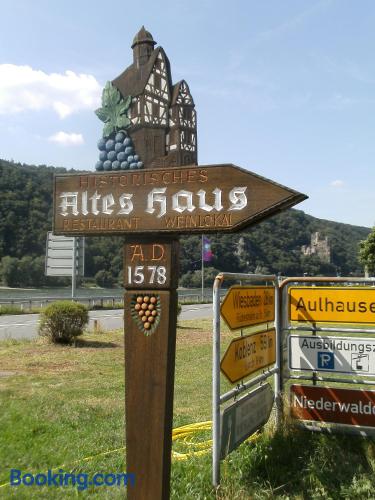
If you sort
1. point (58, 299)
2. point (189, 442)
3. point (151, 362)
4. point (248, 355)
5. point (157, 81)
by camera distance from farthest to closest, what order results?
1. point (58, 299)
2. point (189, 442)
3. point (248, 355)
4. point (157, 81)
5. point (151, 362)

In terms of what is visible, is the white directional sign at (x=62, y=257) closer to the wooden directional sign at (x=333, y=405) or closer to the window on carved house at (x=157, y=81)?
the wooden directional sign at (x=333, y=405)

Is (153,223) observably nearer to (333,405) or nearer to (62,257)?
(333,405)

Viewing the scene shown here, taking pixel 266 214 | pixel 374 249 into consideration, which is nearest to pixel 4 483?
pixel 266 214

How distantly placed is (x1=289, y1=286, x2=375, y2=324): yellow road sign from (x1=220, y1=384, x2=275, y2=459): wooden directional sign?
37.5 inches

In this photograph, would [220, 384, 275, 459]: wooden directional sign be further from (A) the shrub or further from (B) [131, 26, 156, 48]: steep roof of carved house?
(A) the shrub

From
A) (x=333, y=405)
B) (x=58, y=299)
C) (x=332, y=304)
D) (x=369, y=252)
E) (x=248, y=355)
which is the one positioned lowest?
(x=58, y=299)

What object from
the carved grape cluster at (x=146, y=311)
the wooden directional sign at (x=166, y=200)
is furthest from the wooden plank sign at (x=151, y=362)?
the wooden directional sign at (x=166, y=200)

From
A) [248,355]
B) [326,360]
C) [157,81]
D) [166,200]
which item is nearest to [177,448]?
[248,355]

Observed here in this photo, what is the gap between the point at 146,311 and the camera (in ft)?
12.2

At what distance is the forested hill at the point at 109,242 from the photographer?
5112cm

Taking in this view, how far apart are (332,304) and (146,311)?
8.41ft

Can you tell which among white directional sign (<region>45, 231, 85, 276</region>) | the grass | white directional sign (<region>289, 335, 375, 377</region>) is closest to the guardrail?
white directional sign (<region>45, 231, 85, 276</region>)

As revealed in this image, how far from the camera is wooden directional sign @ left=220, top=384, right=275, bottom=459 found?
408 cm

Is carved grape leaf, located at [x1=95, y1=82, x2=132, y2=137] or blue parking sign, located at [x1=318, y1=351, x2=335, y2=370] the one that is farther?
blue parking sign, located at [x1=318, y1=351, x2=335, y2=370]
